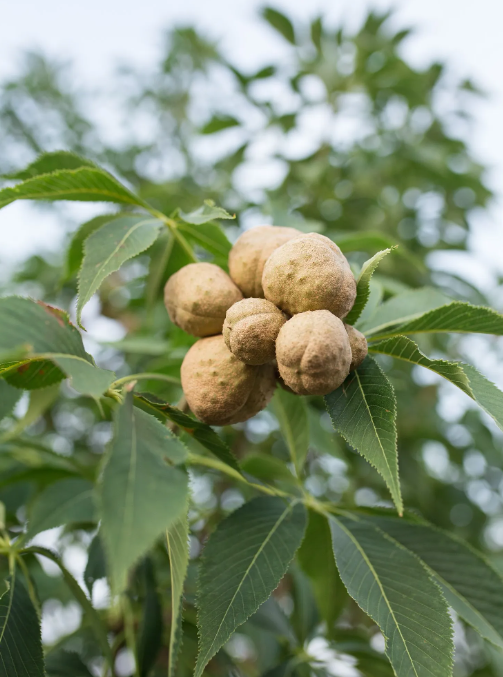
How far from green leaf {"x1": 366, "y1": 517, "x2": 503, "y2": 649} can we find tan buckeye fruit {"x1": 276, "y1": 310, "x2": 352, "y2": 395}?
542 mm

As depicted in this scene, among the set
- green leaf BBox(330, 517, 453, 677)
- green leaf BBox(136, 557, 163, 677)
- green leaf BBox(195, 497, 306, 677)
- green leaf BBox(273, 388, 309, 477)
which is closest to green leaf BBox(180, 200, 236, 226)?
green leaf BBox(273, 388, 309, 477)

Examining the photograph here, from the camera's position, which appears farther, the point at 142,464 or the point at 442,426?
the point at 442,426

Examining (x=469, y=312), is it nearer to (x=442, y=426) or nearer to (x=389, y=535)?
(x=389, y=535)

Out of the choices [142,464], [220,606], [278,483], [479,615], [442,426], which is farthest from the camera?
[442,426]

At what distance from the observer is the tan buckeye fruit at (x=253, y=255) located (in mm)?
1130

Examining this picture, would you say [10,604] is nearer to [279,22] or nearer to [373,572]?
[373,572]

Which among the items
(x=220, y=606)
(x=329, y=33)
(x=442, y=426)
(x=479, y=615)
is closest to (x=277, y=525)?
(x=220, y=606)

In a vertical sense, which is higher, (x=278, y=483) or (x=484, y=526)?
(x=278, y=483)

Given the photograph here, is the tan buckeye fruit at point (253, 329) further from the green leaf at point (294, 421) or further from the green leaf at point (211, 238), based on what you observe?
the green leaf at point (294, 421)

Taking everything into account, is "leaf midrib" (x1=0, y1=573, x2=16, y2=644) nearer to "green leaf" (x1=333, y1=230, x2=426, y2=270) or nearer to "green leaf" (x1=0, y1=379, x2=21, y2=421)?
"green leaf" (x1=0, y1=379, x2=21, y2=421)

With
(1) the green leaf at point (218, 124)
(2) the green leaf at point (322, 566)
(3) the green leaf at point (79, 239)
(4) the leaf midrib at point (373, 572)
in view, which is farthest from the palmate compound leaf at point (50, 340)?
(1) the green leaf at point (218, 124)

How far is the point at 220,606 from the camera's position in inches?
40.1

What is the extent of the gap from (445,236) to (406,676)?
2578mm

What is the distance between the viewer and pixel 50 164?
137 centimetres
